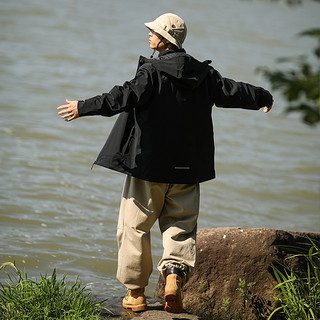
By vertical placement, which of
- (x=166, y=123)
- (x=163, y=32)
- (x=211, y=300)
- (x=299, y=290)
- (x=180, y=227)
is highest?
(x=163, y=32)

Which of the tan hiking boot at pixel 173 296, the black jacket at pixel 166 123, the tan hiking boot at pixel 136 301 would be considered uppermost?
the black jacket at pixel 166 123

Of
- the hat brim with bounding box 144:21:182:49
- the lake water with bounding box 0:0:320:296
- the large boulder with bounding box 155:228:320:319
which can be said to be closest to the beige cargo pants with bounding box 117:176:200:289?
the large boulder with bounding box 155:228:320:319

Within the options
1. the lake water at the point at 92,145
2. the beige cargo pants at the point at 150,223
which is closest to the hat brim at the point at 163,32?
the beige cargo pants at the point at 150,223

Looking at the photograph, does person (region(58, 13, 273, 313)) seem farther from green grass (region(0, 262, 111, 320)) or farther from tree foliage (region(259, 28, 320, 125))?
tree foliage (region(259, 28, 320, 125))

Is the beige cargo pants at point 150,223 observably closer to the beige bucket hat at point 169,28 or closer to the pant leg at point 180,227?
the pant leg at point 180,227

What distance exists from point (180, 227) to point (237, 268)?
0.67 meters

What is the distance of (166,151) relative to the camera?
421 centimetres

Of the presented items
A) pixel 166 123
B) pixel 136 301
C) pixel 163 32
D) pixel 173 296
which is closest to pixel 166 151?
pixel 166 123

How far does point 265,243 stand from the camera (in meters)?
4.67

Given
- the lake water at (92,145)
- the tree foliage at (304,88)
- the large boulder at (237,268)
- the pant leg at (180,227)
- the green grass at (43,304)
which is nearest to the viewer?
the tree foliage at (304,88)

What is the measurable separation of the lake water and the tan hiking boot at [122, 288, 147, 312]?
1084 millimetres

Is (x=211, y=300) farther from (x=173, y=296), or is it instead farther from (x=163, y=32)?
(x=163, y=32)

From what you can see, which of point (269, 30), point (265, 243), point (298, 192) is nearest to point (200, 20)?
point (269, 30)

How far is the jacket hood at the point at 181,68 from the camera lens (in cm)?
412
